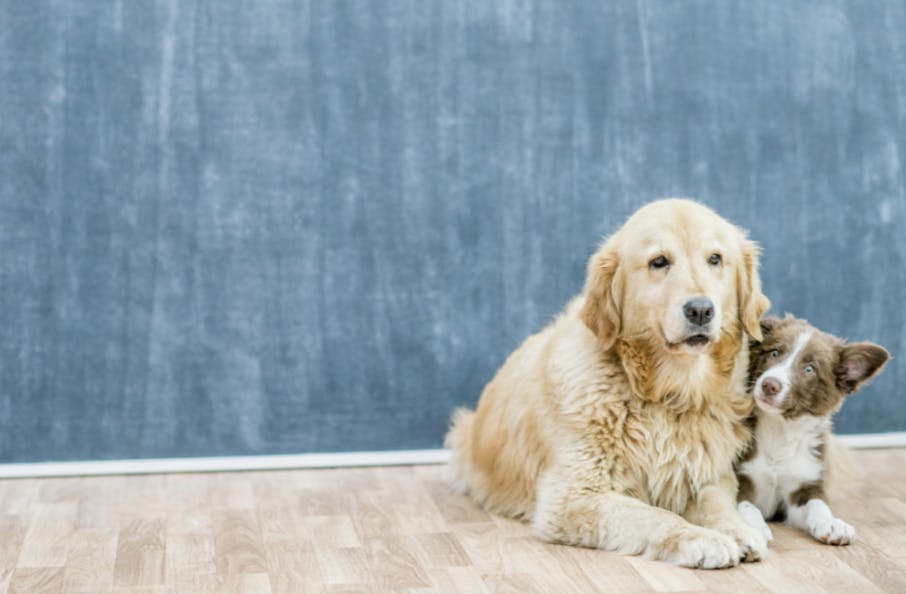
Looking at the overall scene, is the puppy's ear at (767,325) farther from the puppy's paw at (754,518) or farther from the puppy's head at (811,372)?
the puppy's paw at (754,518)

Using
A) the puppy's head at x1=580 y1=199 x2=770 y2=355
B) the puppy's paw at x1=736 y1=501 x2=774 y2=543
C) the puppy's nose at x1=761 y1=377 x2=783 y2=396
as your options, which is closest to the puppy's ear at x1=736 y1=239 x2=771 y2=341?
the puppy's head at x1=580 y1=199 x2=770 y2=355

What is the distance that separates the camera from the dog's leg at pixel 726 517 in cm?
329

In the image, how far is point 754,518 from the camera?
11.5 ft

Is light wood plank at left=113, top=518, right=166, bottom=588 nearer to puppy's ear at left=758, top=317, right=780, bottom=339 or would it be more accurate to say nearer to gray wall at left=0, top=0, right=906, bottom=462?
gray wall at left=0, top=0, right=906, bottom=462

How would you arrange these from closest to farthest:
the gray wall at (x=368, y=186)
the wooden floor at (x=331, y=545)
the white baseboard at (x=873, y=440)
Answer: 1. the wooden floor at (x=331, y=545)
2. the gray wall at (x=368, y=186)
3. the white baseboard at (x=873, y=440)

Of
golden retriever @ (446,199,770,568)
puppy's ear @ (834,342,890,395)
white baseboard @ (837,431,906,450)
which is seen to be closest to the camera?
golden retriever @ (446,199,770,568)

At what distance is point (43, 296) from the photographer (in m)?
4.23

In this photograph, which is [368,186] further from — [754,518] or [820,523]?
[820,523]

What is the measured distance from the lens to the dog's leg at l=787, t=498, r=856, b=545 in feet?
11.3

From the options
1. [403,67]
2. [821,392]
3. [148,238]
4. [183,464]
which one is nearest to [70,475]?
[183,464]

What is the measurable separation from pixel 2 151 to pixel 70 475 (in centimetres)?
109

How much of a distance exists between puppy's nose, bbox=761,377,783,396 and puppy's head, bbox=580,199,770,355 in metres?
0.13

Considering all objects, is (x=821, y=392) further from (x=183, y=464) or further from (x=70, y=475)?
(x=70, y=475)

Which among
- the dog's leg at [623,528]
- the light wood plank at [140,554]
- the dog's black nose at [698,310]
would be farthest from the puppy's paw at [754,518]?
the light wood plank at [140,554]
